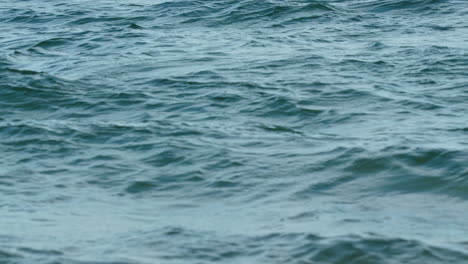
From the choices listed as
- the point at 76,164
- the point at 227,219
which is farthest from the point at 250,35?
the point at 227,219

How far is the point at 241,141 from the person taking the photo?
39.6 feet

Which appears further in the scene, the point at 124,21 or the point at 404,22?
the point at 124,21

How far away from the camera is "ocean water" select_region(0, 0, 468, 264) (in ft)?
28.7

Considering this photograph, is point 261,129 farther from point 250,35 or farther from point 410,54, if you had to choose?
point 250,35

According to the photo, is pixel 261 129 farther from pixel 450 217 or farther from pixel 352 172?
pixel 450 217

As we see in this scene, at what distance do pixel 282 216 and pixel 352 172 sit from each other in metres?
1.64

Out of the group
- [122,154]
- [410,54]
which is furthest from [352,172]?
[410,54]

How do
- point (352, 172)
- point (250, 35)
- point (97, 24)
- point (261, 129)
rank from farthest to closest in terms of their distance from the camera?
point (97, 24) < point (250, 35) < point (261, 129) < point (352, 172)

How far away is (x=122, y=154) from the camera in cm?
1177

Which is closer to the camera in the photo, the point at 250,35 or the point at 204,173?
the point at 204,173

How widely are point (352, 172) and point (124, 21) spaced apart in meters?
11.3

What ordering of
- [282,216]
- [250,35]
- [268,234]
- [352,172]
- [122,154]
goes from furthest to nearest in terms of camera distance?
[250,35] → [122,154] → [352,172] → [282,216] → [268,234]

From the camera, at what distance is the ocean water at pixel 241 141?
344 inches

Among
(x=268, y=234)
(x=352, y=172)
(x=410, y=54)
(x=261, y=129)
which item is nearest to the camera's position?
(x=268, y=234)
